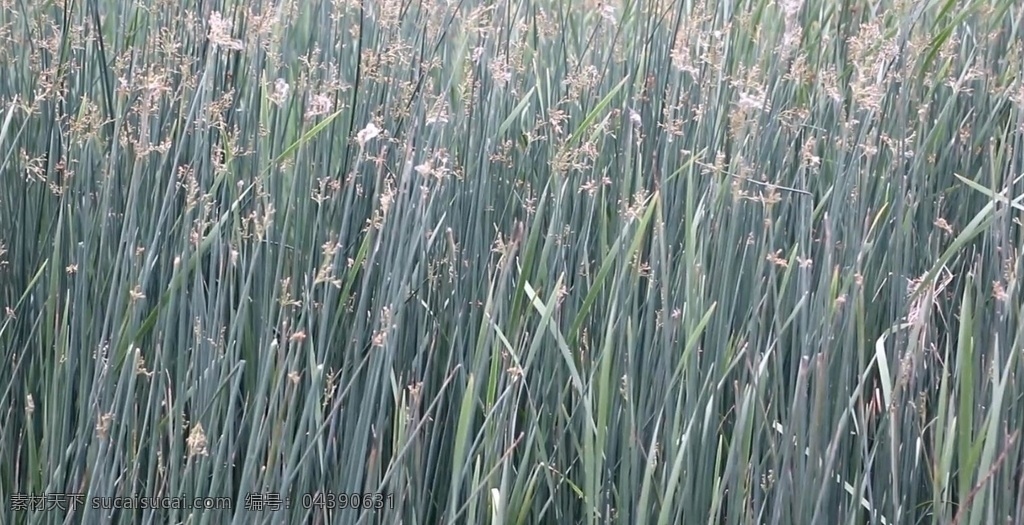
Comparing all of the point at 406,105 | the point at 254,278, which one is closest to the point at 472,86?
the point at 406,105

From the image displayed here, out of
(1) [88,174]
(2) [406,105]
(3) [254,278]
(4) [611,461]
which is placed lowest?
(4) [611,461]

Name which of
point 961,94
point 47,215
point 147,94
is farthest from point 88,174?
point 961,94

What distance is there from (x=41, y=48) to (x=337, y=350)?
69cm

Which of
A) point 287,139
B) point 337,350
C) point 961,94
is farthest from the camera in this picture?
point 961,94

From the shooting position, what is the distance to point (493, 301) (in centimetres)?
114

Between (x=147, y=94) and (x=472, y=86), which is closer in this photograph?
(x=147, y=94)

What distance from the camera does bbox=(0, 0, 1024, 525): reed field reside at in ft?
3.26

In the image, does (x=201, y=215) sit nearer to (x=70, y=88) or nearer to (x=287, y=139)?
(x=287, y=139)

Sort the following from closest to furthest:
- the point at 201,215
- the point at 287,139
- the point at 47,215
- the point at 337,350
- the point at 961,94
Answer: the point at 201,215 → the point at 337,350 → the point at 47,215 → the point at 287,139 → the point at 961,94

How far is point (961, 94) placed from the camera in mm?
1688

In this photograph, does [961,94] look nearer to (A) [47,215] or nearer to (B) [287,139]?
(B) [287,139]

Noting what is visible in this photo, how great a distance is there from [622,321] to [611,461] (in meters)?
0.15

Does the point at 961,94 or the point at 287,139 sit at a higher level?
the point at 961,94

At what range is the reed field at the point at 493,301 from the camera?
992mm
